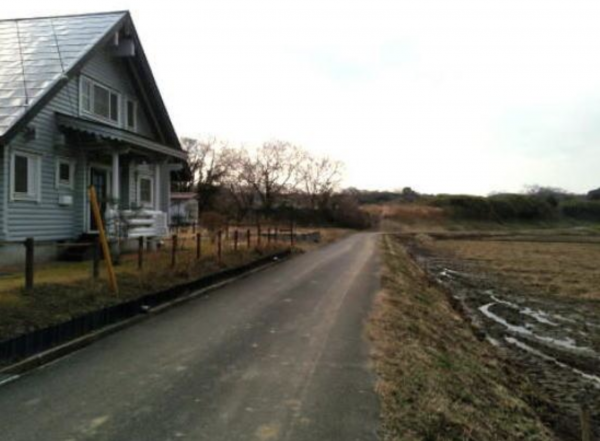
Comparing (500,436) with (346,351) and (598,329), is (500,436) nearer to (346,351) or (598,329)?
(346,351)

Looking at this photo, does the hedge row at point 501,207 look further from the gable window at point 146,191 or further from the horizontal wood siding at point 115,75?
the horizontal wood siding at point 115,75

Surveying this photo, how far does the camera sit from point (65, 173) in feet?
52.3

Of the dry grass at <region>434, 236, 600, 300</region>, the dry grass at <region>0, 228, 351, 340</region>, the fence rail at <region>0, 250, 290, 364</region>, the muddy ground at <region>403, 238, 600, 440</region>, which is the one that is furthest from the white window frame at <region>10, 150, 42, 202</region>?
the dry grass at <region>434, 236, 600, 300</region>

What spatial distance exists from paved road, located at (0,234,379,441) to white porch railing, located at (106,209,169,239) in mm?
6401

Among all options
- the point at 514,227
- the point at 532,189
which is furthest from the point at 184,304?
the point at 532,189

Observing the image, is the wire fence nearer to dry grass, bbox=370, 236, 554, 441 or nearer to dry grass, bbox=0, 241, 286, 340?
dry grass, bbox=0, 241, 286, 340

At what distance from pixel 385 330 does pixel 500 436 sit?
12.7ft

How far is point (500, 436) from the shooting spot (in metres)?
5.46

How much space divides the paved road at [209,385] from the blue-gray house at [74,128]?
6317 mm

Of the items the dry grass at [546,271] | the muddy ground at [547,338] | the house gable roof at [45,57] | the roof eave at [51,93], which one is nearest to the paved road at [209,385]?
the muddy ground at [547,338]

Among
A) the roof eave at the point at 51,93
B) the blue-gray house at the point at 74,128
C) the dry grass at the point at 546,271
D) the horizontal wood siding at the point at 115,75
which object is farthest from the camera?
the dry grass at the point at 546,271

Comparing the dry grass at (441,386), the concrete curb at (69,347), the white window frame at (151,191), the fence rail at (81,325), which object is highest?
the white window frame at (151,191)

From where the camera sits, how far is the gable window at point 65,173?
15.4 meters

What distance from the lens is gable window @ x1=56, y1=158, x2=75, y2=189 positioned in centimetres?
1542
